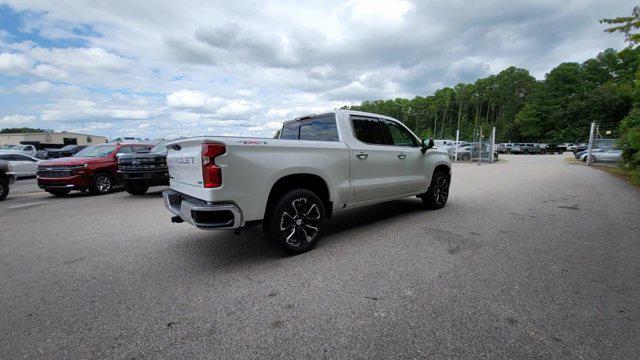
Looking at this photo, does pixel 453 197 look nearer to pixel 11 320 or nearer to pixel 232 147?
pixel 232 147

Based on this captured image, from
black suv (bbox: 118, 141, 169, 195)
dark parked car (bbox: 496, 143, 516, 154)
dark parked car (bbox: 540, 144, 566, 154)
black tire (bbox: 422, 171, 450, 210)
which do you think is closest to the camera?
black tire (bbox: 422, 171, 450, 210)

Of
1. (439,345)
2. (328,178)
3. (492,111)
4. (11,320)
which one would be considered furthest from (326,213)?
(492,111)

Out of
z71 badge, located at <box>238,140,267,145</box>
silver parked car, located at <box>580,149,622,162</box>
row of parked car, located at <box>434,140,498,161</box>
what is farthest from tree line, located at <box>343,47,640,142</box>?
z71 badge, located at <box>238,140,267,145</box>

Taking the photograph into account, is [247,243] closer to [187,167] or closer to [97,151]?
[187,167]

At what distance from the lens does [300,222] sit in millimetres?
4012

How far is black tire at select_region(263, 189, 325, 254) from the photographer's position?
148 inches

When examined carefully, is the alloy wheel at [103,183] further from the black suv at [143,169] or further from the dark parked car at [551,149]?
the dark parked car at [551,149]

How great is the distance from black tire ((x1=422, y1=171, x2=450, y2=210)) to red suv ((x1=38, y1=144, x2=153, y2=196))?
32.7 feet

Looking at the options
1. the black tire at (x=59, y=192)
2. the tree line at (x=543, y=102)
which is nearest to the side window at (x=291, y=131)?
the black tire at (x=59, y=192)

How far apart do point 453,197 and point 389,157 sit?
157 inches

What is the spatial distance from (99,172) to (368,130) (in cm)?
941

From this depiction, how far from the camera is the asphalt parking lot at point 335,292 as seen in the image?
2.28 metres

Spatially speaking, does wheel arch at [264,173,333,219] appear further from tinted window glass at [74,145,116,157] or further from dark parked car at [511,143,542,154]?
dark parked car at [511,143,542,154]

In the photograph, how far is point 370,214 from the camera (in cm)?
630
